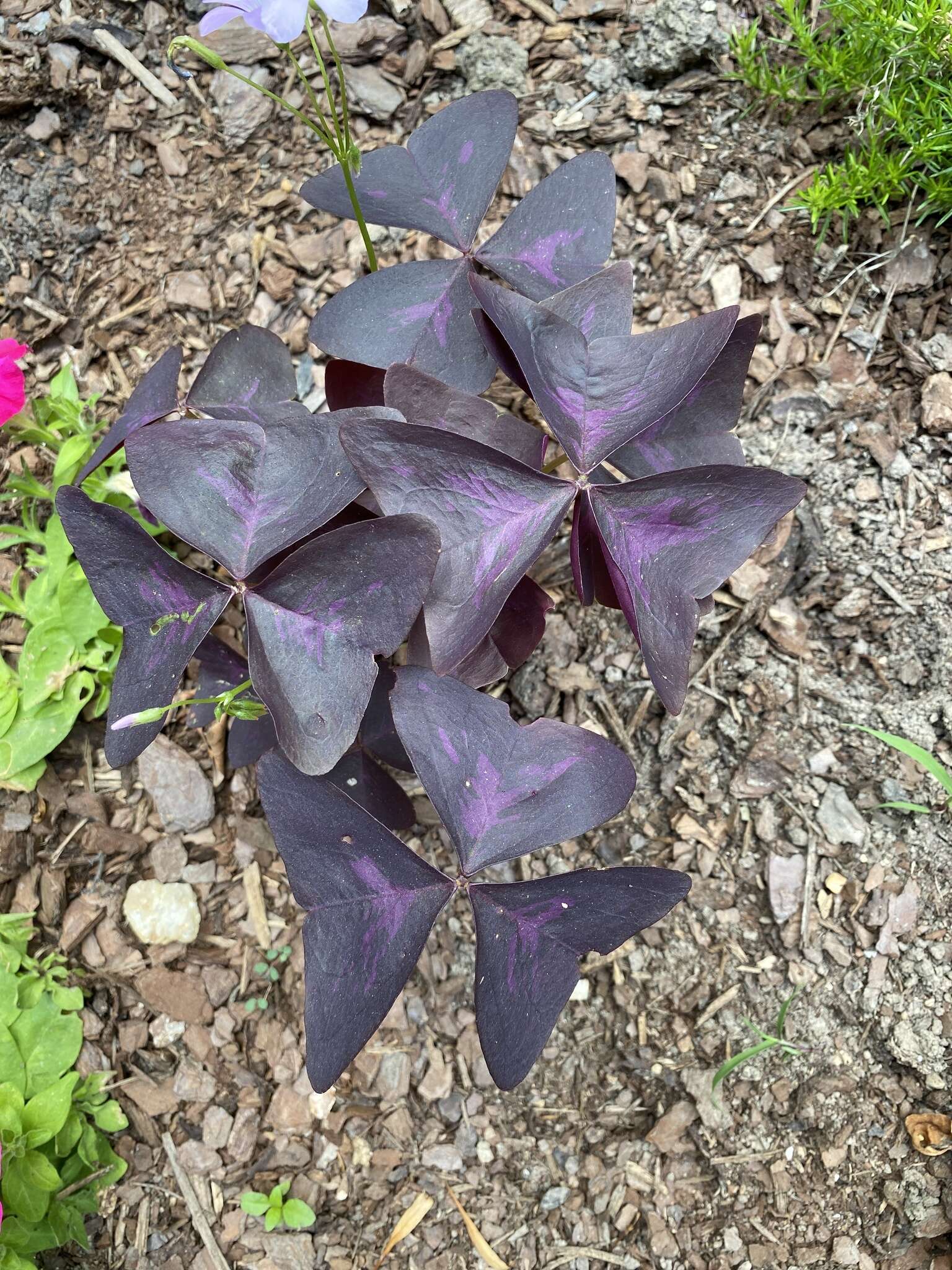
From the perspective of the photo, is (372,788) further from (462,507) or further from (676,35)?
(676,35)

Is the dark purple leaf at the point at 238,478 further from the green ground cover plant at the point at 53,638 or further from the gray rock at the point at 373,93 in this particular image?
the gray rock at the point at 373,93

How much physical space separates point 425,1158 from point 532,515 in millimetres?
1197

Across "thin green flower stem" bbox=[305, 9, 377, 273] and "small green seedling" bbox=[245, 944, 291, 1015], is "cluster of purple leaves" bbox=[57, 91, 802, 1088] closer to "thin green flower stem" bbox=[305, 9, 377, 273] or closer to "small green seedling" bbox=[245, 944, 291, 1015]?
"thin green flower stem" bbox=[305, 9, 377, 273]

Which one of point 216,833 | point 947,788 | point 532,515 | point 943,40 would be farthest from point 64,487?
point 943,40

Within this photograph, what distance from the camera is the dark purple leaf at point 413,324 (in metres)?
1.48

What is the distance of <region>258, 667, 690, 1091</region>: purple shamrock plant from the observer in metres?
1.30

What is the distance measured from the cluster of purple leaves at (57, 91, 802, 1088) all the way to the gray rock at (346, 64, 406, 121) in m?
1.01

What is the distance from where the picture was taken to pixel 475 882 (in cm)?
135

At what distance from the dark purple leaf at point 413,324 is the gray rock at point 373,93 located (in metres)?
0.80

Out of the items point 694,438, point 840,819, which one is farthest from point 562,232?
point 840,819

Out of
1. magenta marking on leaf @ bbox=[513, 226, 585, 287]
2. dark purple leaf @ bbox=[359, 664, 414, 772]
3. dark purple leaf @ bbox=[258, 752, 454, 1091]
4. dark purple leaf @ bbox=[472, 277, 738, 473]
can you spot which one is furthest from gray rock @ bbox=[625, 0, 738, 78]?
dark purple leaf @ bbox=[258, 752, 454, 1091]

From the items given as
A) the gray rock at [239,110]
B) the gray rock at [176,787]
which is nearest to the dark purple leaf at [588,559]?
the gray rock at [176,787]

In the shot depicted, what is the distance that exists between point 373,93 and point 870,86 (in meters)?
1.04

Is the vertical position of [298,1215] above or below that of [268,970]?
below
